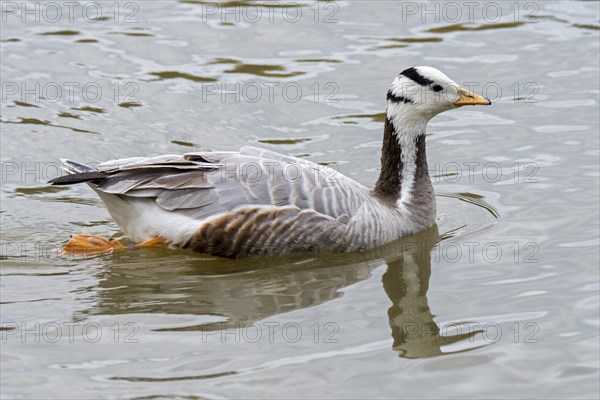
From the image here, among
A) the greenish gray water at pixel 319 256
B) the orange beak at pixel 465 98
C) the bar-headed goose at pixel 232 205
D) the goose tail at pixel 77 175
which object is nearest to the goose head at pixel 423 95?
the orange beak at pixel 465 98

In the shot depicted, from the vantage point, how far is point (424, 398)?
27.3 feet

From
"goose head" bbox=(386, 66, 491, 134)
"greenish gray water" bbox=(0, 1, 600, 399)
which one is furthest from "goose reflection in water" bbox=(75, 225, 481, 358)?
"goose head" bbox=(386, 66, 491, 134)

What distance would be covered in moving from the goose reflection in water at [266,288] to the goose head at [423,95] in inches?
57.0

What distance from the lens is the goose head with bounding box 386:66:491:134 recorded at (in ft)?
39.0

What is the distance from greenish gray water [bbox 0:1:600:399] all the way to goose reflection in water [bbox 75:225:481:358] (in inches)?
1.1

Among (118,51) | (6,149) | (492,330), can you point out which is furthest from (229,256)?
(118,51)

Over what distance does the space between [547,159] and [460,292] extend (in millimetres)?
3887

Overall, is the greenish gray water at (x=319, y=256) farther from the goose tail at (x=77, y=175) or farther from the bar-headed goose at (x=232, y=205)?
the goose tail at (x=77, y=175)

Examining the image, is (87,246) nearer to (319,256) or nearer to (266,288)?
(266,288)

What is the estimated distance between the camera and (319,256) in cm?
1136

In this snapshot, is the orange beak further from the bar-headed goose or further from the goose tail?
the goose tail

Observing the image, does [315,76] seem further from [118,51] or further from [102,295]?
[102,295]

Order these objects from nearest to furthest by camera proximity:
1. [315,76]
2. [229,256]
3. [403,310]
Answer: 1. [403,310]
2. [229,256]
3. [315,76]

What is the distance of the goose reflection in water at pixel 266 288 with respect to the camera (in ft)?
31.7
